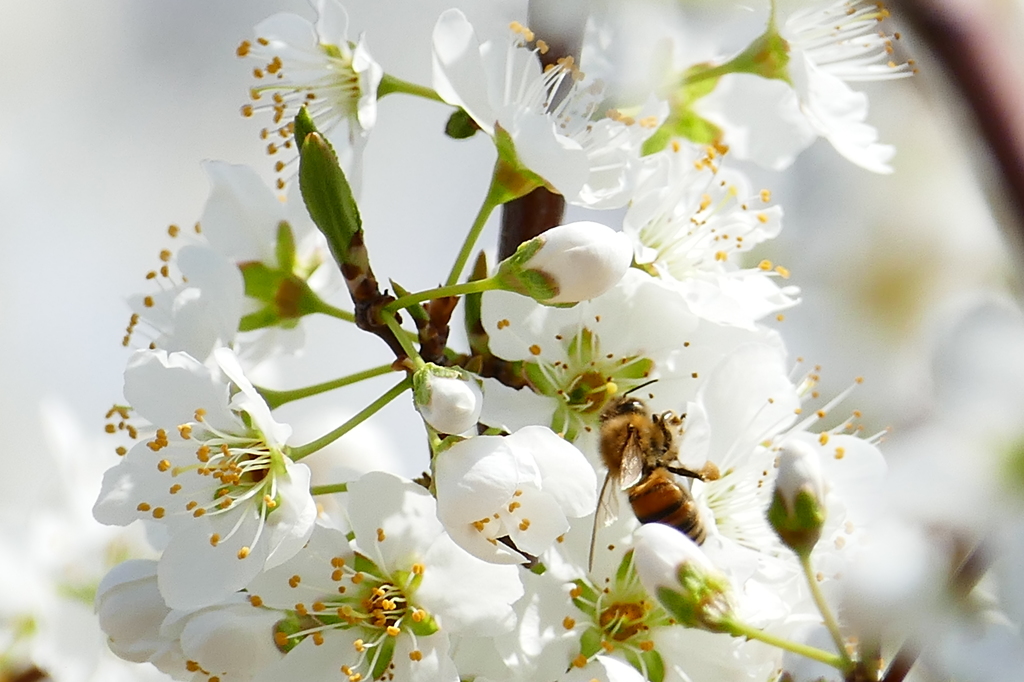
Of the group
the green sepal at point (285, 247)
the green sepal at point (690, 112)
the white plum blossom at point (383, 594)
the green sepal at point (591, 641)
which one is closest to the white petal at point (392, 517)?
the white plum blossom at point (383, 594)

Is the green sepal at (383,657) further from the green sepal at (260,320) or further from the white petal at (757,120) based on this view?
the white petal at (757,120)

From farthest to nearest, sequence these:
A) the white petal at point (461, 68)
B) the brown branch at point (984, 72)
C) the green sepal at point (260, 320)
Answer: the green sepal at point (260, 320) → the white petal at point (461, 68) → the brown branch at point (984, 72)

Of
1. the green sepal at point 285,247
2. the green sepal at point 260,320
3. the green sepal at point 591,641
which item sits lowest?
the green sepal at point 591,641

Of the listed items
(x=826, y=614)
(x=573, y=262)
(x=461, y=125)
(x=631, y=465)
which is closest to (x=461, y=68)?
(x=461, y=125)

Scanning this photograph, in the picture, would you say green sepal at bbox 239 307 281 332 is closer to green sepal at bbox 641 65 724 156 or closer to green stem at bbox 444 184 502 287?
green stem at bbox 444 184 502 287

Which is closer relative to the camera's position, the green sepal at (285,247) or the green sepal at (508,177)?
the green sepal at (508,177)

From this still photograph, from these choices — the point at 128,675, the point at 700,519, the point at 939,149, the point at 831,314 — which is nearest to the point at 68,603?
the point at 128,675

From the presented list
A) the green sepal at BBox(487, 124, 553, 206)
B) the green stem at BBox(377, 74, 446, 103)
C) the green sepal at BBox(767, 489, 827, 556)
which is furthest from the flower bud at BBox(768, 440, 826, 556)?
the green stem at BBox(377, 74, 446, 103)
